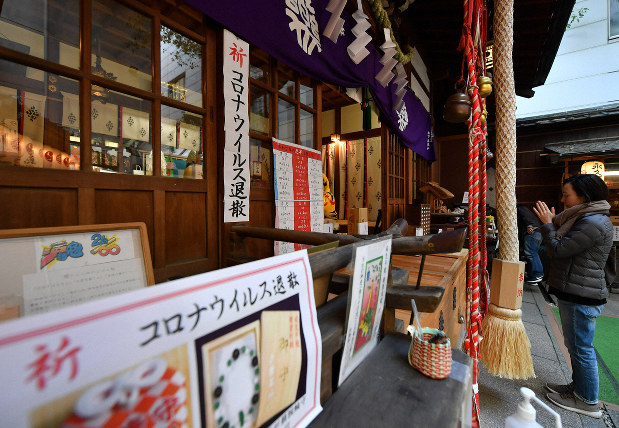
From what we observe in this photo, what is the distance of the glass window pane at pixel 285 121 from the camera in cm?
282

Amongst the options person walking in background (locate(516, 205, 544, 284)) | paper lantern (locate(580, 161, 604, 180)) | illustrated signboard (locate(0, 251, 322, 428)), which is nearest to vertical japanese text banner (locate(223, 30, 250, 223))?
illustrated signboard (locate(0, 251, 322, 428))

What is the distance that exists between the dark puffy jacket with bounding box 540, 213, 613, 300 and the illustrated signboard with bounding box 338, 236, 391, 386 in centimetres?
292

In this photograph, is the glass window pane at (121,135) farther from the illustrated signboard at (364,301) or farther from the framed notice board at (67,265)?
the illustrated signboard at (364,301)

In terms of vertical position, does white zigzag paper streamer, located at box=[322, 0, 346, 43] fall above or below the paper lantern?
above

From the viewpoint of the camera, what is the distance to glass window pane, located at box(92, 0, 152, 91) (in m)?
1.61

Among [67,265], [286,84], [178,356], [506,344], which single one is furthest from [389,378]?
[286,84]

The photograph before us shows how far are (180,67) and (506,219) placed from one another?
2.85 meters

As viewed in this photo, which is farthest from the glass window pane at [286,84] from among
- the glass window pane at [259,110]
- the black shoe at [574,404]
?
the black shoe at [574,404]

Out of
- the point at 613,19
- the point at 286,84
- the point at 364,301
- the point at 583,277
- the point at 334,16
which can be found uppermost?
the point at 613,19

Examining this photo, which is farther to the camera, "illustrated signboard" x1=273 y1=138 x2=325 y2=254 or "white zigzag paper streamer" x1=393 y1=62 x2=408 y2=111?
"white zigzag paper streamer" x1=393 y1=62 x2=408 y2=111

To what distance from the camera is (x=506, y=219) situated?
212 cm

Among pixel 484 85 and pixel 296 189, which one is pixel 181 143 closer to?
pixel 296 189

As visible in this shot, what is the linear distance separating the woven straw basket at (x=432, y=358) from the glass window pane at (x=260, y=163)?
1934 millimetres

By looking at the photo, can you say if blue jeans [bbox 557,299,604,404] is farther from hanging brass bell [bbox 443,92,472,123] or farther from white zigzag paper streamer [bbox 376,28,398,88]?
white zigzag paper streamer [bbox 376,28,398,88]
